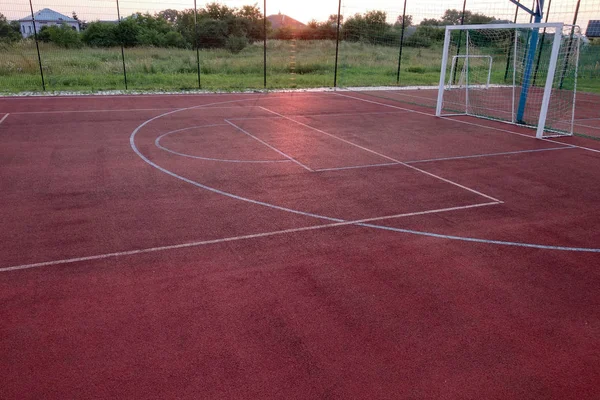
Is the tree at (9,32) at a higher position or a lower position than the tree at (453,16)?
lower

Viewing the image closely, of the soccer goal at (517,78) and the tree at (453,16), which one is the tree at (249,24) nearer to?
the tree at (453,16)

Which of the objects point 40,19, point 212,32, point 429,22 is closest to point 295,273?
point 40,19

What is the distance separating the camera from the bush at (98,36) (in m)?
20.7

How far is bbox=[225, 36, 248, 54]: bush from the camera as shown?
24.3 m

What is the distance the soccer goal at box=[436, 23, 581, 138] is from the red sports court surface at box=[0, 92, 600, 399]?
3.51 metres

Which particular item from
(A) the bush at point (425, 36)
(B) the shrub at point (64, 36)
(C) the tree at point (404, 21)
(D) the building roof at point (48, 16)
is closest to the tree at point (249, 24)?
(C) the tree at point (404, 21)

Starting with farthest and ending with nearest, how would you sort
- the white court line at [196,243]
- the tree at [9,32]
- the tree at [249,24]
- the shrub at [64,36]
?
the tree at [249,24] < the shrub at [64,36] < the tree at [9,32] < the white court line at [196,243]

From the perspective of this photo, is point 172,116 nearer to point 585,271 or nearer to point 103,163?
point 103,163

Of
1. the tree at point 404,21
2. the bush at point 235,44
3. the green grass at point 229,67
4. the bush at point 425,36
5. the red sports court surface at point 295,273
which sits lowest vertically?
the red sports court surface at point 295,273

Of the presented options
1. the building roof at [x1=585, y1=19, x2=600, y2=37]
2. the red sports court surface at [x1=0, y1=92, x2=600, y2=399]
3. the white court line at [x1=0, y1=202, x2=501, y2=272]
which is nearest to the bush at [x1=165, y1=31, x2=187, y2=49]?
the red sports court surface at [x1=0, y1=92, x2=600, y2=399]

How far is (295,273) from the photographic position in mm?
4324

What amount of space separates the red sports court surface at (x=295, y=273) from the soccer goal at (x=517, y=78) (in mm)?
3507

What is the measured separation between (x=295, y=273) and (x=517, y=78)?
2114 cm

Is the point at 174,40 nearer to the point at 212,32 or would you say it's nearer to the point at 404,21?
the point at 212,32
